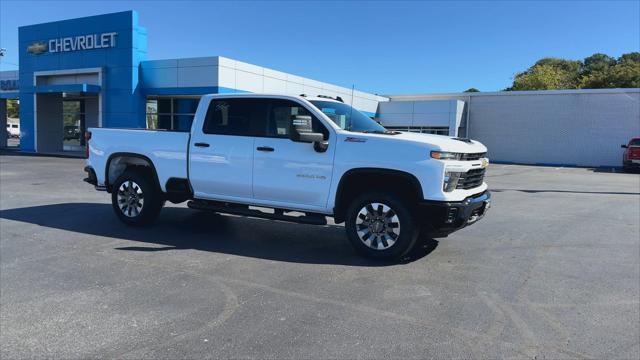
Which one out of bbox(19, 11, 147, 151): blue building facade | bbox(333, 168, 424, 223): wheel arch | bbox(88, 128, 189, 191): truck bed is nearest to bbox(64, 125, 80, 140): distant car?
bbox(19, 11, 147, 151): blue building facade

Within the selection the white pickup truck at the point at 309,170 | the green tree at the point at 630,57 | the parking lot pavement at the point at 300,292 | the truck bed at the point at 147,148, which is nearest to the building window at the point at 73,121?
the parking lot pavement at the point at 300,292

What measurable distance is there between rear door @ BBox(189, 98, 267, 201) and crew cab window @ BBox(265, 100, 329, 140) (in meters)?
0.15

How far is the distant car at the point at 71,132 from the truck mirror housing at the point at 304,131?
31.0 metres

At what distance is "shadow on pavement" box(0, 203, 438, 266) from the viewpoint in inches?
257

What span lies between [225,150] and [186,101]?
22.9 metres

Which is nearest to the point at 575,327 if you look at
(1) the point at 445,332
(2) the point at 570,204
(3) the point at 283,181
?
(1) the point at 445,332

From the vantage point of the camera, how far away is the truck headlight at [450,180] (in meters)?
5.73

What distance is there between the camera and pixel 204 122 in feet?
23.9

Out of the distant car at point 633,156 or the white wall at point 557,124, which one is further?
the white wall at point 557,124

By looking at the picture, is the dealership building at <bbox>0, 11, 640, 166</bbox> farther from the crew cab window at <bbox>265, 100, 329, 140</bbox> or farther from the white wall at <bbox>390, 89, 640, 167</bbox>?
the crew cab window at <bbox>265, 100, 329, 140</bbox>

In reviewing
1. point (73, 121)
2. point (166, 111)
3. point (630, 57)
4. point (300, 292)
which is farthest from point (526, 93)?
point (630, 57)

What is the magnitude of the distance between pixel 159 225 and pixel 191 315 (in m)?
4.14

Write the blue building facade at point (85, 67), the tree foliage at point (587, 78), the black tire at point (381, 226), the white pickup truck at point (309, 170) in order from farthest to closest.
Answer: the tree foliage at point (587, 78), the blue building facade at point (85, 67), the black tire at point (381, 226), the white pickup truck at point (309, 170)

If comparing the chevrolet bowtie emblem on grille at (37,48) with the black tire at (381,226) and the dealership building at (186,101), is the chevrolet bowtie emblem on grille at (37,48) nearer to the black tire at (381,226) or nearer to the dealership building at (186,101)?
the dealership building at (186,101)
